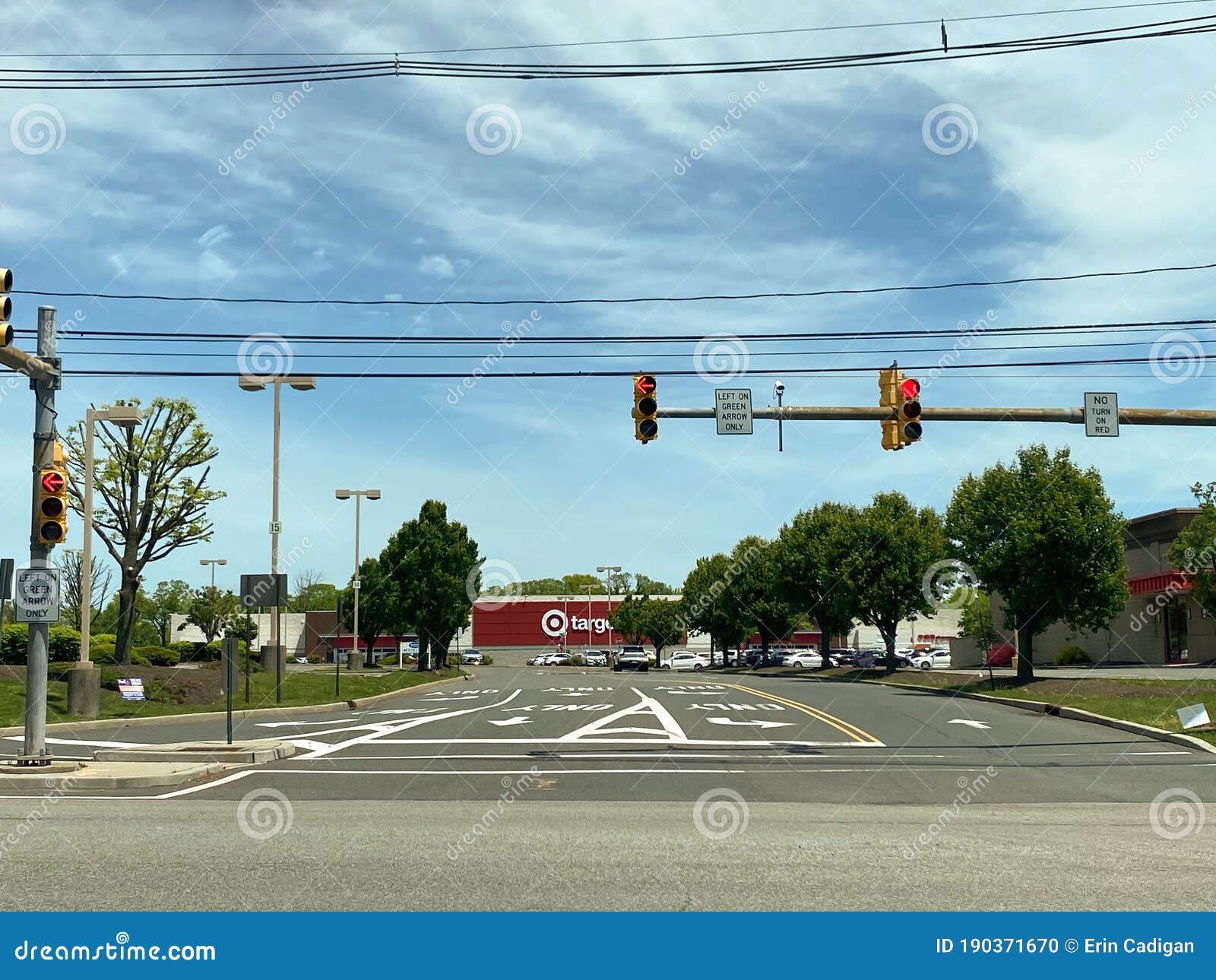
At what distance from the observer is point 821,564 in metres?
55.9

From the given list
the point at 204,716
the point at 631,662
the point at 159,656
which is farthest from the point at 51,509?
the point at 631,662

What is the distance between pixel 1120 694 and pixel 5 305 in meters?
29.6

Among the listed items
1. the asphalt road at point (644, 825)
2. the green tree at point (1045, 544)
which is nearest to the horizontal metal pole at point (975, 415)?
the asphalt road at point (644, 825)

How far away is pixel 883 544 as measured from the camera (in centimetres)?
5341

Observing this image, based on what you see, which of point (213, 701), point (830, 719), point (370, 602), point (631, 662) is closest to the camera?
point (830, 719)

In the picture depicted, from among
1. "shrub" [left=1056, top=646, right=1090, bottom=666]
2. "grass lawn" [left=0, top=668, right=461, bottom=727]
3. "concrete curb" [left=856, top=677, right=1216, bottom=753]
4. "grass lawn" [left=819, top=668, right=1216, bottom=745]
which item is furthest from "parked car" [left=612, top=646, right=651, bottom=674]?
"concrete curb" [left=856, top=677, right=1216, bottom=753]

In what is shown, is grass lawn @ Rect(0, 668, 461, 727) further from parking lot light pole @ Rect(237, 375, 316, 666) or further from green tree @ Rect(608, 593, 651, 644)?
green tree @ Rect(608, 593, 651, 644)

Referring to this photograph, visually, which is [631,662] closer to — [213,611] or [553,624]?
[213,611]

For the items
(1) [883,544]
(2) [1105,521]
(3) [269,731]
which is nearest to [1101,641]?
(1) [883,544]

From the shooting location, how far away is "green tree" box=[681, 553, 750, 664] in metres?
78.4

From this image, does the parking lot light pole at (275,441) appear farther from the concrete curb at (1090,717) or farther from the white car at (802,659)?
the white car at (802,659)

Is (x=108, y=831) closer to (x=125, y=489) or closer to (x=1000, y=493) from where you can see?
(x=125, y=489)

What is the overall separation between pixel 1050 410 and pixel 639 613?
84.9 m

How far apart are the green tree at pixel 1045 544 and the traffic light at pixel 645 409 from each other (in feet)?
75.3
